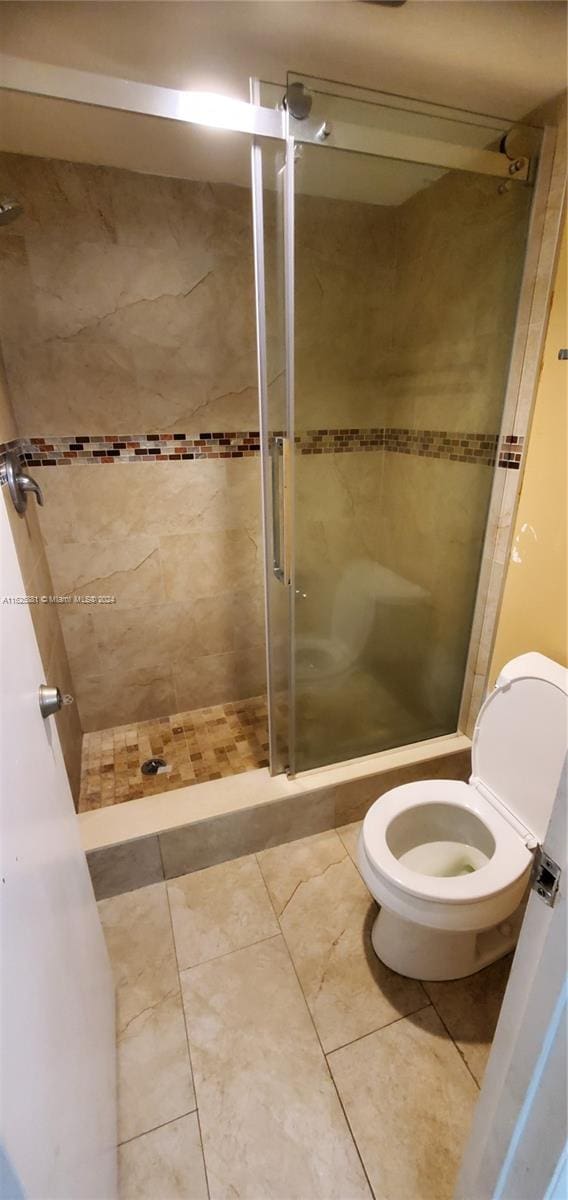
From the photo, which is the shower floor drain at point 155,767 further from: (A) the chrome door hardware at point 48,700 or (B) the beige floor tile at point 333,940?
(A) the chrome door hardware at point 48,700

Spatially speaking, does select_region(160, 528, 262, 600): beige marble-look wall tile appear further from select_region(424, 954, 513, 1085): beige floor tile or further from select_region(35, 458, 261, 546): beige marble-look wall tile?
select_region(424, 954, 513, 1085): beige floor tile

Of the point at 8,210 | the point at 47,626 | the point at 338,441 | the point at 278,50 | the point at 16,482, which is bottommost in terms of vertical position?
the point at 47,626

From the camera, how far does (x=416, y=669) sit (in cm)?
204

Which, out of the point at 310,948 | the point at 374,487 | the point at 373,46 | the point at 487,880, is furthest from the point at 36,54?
the point at 310,948

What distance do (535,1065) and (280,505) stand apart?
1.25 metres

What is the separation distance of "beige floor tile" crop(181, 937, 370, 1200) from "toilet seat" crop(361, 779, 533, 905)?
1.52ft

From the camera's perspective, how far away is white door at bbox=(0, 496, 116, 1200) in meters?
0.49

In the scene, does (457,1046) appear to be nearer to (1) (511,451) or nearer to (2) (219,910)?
(2) (219,910)

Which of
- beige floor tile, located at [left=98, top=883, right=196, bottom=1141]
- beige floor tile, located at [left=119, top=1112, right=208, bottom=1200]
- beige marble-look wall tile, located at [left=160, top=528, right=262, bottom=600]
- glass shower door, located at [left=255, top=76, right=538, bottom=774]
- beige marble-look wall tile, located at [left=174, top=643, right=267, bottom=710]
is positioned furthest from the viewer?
beige marble-look wall tile, located at [left=174, top=643, right=267, bottom=710]

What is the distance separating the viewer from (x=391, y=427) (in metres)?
1.94

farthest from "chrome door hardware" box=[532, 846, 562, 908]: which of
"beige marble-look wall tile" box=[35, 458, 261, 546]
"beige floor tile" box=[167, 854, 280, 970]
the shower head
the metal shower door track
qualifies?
the shower head

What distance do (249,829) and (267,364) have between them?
1.44 meters

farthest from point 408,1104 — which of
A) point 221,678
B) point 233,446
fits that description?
point 233,446

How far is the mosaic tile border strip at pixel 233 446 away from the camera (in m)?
1.66
